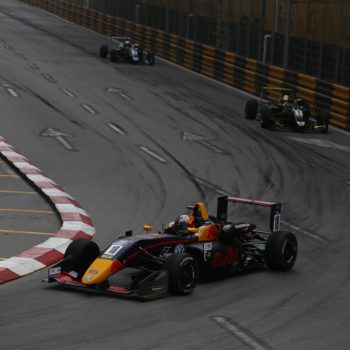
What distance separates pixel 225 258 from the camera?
12633 millimetres

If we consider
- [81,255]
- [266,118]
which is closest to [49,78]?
[266,118]

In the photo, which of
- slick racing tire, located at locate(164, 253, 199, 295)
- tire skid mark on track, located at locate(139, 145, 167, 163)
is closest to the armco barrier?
tire skid mark on track, located at locate(139, 145, 167, 163)

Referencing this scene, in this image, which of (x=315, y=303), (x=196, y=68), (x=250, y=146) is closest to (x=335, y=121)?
(x=250, y=146)

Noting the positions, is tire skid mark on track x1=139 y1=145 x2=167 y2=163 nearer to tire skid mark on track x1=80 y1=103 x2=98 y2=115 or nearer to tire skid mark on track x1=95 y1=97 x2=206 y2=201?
tire skid mark on track x1=95 y1=97 x2=206 y2=201

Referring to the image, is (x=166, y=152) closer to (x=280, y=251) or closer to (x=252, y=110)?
(x=252, y=110)

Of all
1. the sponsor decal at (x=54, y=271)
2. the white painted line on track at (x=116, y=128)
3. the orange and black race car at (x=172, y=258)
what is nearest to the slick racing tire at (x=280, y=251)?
the orange and black race car at (x=172, y=258)

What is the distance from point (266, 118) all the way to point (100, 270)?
16.4 m

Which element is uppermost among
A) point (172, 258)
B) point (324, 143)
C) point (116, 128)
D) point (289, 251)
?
point (172, 258)

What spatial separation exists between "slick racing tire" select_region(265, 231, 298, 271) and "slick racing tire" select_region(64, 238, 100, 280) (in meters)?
2.48

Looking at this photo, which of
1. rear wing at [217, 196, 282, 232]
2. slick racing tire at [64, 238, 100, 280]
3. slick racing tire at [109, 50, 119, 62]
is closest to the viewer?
slick racing tire at [64, 238, 100, 280]

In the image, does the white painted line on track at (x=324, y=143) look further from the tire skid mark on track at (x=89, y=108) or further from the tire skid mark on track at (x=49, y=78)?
the tire skid mark on track at (x=49, y=78)

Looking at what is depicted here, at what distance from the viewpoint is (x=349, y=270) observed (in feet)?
44.2

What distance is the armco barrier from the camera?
95.2 ft

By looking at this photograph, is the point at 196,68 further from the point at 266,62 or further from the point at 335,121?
the point at 335,121
